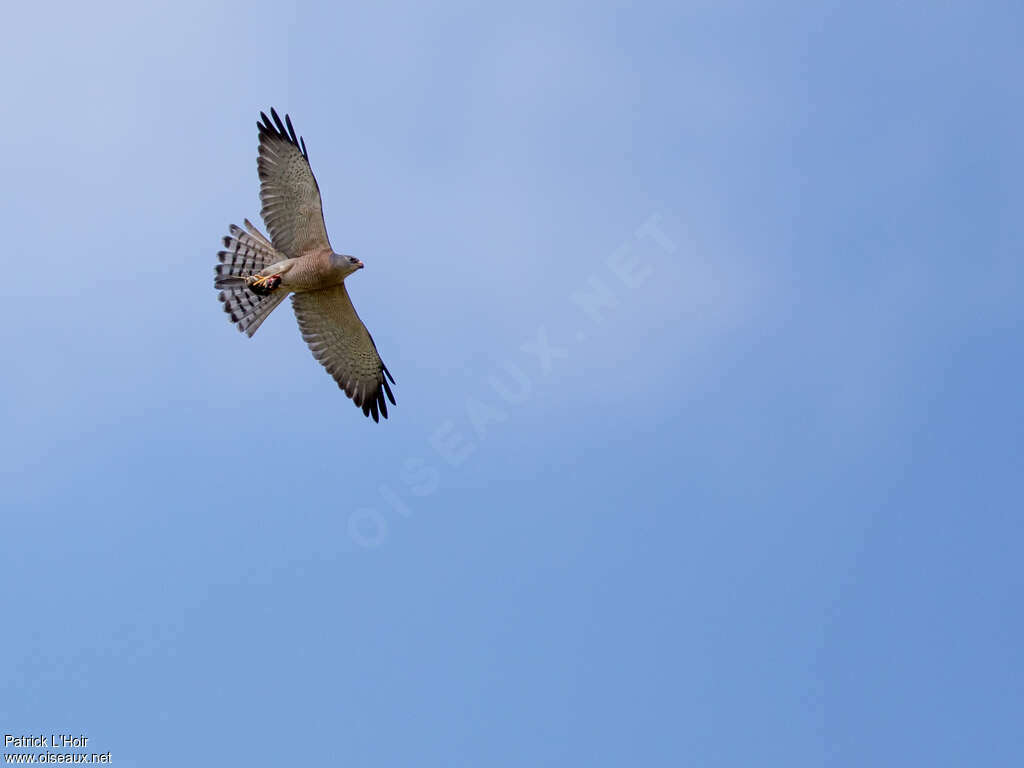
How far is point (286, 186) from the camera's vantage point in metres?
15.8

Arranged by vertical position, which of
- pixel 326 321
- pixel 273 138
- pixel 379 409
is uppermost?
pixel 273 138

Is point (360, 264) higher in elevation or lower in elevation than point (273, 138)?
lower

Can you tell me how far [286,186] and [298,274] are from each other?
1.09 m

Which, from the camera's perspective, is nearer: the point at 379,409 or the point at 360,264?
the point at 360,264

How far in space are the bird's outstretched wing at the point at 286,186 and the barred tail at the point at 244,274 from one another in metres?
0.37

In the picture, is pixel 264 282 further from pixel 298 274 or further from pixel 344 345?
pixel 344 345

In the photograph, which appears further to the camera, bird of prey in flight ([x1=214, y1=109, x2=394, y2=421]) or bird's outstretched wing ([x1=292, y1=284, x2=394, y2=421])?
bird's outstretched wing ([x1=292, y1=284, x2=394, y2=421])

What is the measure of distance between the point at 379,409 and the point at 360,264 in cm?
222

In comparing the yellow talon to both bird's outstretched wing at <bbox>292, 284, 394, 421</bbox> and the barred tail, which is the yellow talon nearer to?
the barred tail

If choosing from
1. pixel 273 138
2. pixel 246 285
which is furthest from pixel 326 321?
pixel 273 138

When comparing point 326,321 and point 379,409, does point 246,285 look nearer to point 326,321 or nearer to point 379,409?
point 326,321

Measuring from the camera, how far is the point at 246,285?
1620 cm

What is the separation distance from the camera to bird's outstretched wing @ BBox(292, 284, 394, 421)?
1650cm

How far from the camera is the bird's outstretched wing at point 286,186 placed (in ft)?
51.4
